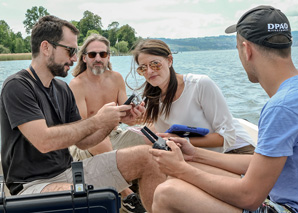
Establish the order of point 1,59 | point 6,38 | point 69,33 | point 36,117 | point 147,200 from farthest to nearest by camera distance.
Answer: point 6,38, point 1,59, point 69,33, point 147,200, point 36,117

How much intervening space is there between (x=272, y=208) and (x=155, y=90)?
1485 mm

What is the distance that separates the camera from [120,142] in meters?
3.39

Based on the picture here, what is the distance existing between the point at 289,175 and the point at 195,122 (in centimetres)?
113

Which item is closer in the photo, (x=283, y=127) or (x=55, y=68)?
(x=283, y=127)

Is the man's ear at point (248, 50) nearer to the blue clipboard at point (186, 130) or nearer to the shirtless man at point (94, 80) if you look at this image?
the blue clipboard at point (186, 130)

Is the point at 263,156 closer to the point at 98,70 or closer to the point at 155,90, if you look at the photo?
the point at 155,90

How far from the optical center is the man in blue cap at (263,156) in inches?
52.4

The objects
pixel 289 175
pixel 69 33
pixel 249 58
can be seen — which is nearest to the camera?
pixel 289 175

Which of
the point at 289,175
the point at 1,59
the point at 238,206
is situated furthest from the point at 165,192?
the point at 1,59

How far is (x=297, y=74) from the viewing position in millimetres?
1471

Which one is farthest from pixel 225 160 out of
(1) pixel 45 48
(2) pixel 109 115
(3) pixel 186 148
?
(1) pixel 45 48

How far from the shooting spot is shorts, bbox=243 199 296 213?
142 centimetres

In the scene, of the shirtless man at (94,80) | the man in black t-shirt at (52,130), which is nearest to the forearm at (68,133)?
the man in black t-shirt at (52,130)

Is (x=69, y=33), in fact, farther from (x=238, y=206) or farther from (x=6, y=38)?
(x=6, y=38)
